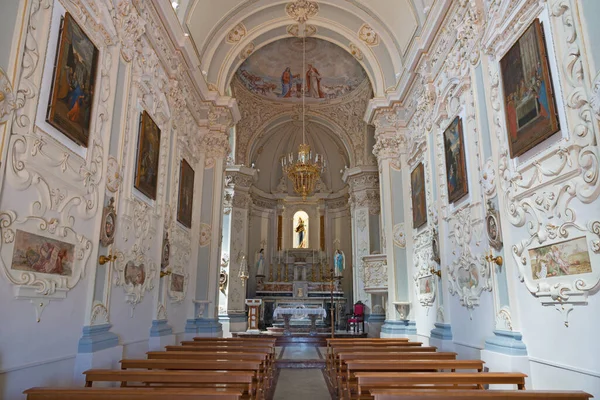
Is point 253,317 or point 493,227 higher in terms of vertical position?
point 493,227

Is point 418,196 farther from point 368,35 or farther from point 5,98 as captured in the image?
point 5,98

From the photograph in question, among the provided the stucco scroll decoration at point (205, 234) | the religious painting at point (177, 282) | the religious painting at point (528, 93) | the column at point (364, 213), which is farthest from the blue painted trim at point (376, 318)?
the religious painting at point (528, 93)

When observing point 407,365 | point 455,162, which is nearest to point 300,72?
point 455,162

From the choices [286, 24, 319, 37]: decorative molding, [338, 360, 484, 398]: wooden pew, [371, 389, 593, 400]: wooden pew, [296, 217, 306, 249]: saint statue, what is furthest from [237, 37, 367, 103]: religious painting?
[371, 389, 593, 400]: wooden pew

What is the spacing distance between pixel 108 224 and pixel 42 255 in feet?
4.57

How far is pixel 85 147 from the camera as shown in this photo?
5.16 metres

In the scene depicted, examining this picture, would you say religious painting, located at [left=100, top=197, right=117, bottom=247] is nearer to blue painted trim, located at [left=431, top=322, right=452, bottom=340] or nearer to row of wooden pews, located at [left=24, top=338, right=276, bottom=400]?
row of wooden pews, located at [left=24, top=338, right=276, bottom=400]

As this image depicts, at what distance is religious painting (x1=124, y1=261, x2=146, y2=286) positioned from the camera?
6.40 meters

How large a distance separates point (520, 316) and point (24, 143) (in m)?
5.75

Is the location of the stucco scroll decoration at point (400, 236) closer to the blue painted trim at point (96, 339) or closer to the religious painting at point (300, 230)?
the blue painted trim at point (96, 339)

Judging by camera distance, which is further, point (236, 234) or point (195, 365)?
point (236, 234)

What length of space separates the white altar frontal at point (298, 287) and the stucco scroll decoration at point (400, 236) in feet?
19.7

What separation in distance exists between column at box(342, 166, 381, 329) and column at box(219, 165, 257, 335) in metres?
4.44

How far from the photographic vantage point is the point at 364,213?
17578 millimetres
